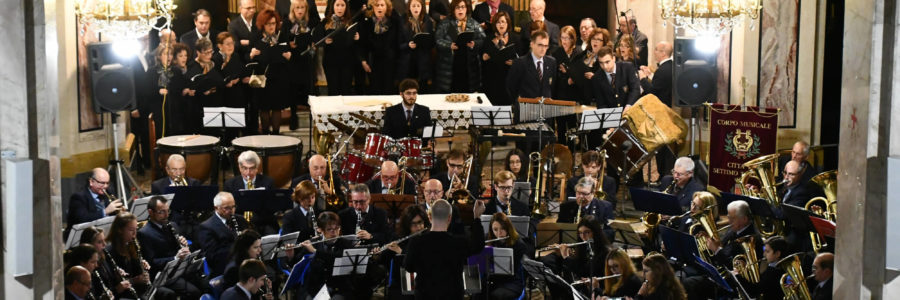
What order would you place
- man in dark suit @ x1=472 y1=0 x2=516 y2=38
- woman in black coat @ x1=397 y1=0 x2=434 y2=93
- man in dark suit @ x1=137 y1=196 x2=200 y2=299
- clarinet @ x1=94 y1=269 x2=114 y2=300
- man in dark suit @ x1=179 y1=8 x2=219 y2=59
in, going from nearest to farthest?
clarinet @ x1=94 y1=269 x2=114 y2=300, man in dark suit @ x1=137 y1=196 x2=200 y2=299, man in dark suit @ x1=179 y1=8 x2=219 y2=59, woman in black coat @ x1=397 y1=0 x2=434 y2=93, man in dark suit @ x1=472 y1=0 x2=516 y2=38

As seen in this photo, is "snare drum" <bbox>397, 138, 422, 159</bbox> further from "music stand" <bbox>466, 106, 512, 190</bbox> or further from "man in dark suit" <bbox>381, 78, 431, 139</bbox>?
"music stand" <bbox>466, 106, 512, 190</bbox>

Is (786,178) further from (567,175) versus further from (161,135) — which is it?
(161,135)

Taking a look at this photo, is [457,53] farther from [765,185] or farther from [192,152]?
[765,185]

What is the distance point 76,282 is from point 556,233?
3798mm

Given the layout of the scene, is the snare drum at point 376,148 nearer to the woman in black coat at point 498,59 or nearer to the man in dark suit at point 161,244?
the woman in black coat at point 498,59

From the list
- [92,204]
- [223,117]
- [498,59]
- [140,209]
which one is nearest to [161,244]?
[140,209]

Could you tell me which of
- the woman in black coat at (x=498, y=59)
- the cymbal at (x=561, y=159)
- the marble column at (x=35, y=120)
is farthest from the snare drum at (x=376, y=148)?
the marble column at (x=35, y=120)

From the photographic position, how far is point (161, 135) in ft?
48.0

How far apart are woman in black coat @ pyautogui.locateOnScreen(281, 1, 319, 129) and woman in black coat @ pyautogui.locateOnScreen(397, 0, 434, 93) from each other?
3.36 feet

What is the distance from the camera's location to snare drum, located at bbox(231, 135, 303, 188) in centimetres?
1346

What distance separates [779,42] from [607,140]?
2.02m

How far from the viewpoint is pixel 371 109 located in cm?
1438

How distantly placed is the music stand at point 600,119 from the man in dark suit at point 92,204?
4.61 metres

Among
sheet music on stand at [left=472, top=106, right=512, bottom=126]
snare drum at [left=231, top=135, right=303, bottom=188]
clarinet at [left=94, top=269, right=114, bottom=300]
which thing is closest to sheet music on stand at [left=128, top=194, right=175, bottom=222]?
clarinet at [left=94, top=269, right=114, bottom=300]
